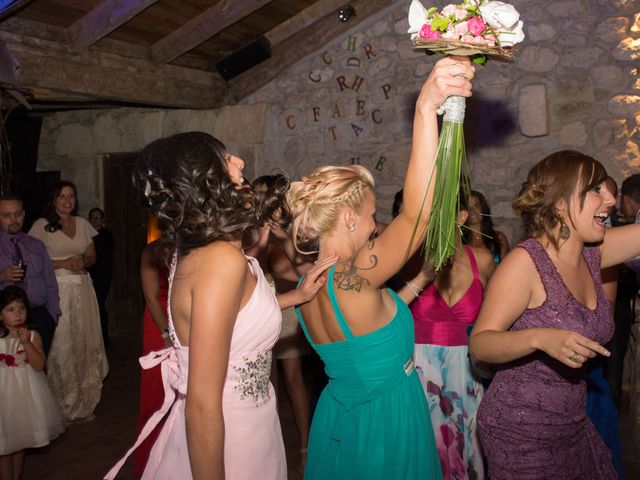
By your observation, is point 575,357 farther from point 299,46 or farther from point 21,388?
point 299,46

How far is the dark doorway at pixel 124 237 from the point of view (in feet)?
24.3

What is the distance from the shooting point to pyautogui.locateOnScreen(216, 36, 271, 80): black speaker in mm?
6051

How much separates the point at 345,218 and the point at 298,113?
14.5ft

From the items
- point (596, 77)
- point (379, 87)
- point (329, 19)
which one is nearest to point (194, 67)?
point (329, 19)

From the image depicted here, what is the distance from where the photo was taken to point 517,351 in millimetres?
1787

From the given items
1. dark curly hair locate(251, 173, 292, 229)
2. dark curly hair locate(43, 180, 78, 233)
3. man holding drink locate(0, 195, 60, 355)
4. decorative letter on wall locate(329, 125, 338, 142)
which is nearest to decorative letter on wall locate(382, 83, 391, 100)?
decorative letter on wall locate(329, 125, 338, 142)

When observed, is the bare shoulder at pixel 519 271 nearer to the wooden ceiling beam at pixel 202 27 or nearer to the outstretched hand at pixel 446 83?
the outstretched hand at pixel 446 83

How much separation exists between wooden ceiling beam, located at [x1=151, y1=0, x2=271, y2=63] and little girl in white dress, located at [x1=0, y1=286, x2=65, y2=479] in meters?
2.82

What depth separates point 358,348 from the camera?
6.37 feet

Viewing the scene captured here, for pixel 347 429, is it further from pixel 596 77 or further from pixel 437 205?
pixel 596 77

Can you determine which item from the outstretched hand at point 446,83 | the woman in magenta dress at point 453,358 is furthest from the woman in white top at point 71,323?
the outstretched hand at point 446,83

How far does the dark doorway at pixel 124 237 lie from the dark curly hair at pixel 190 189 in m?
5.98

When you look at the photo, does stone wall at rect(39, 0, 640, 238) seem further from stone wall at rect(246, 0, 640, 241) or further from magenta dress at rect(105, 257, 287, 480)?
magenta dress at rect(105, 257, 287, 480)

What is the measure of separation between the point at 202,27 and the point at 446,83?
4368 mm
